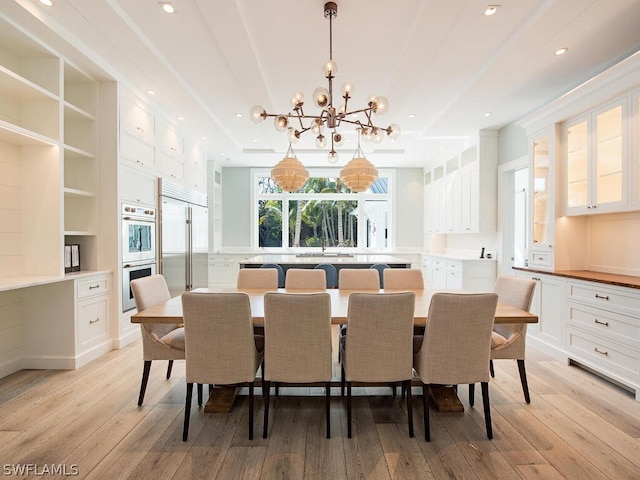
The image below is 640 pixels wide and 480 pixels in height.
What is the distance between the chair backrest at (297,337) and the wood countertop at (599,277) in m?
2.34

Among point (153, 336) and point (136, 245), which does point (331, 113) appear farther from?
point (136, 245)

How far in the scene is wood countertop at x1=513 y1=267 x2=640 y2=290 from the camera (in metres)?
2.59

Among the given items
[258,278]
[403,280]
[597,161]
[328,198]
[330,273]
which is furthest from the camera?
[328,198]

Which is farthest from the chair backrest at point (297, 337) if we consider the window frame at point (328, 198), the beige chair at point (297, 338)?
the window frame at point (328, 198)

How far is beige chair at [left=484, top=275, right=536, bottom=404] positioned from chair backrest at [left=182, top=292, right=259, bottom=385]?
5.36 ft

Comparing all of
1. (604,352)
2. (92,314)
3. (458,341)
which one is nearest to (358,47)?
(458,341)

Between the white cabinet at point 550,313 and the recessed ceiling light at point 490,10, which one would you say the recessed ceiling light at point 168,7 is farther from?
the white cabinet at point 550,313

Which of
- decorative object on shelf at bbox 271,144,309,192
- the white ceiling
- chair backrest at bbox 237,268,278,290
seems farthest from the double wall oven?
decorative object on shelf at bbox 271,144,309,192

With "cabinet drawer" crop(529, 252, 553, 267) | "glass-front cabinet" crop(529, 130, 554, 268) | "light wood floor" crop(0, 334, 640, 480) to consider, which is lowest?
"light wood floor" crop(0, 334, 640, 480)

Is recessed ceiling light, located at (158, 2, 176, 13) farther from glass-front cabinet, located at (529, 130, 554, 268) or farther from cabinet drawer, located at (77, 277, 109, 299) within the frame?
glass-front cabinet, located at (529, 130, 554, 268)

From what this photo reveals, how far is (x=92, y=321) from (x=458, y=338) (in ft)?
10.7

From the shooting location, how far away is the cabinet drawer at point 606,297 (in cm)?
253

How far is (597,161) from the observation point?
119 inches

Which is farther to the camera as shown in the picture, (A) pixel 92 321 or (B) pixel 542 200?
(B) pixel 542 200
